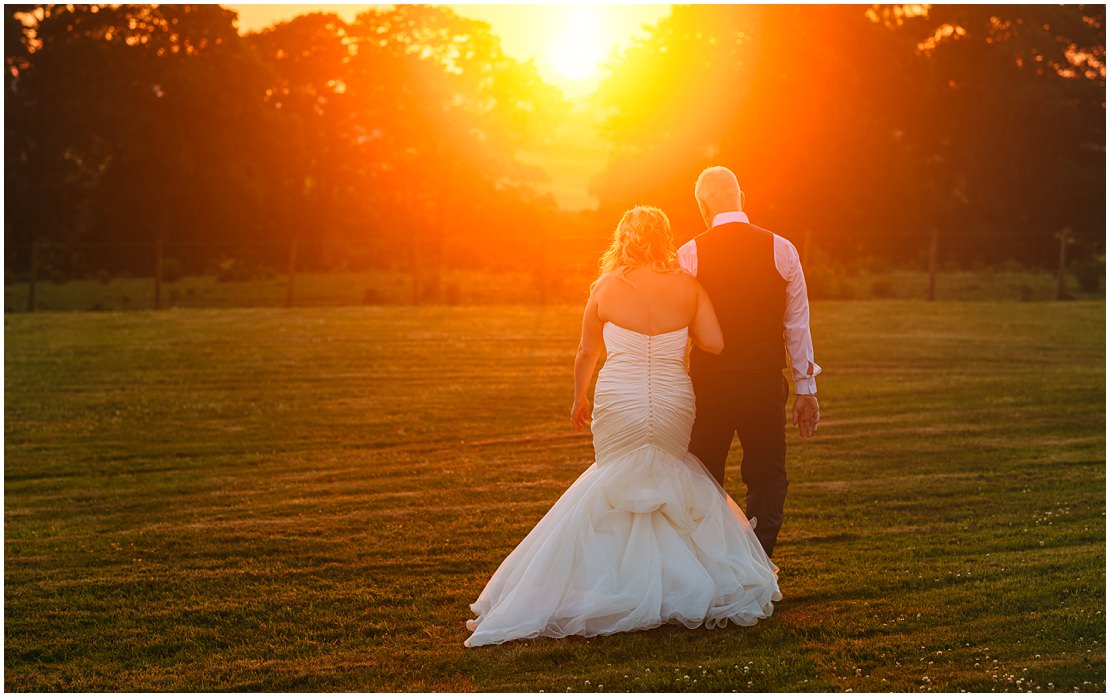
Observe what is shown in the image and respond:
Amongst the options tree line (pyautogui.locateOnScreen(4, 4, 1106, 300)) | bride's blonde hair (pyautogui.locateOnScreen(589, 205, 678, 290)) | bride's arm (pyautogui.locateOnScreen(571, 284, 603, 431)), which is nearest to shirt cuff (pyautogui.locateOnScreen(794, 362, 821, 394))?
bride's blonde hair (pyautogui.locateOnScreen(589, 205, 678, 290))

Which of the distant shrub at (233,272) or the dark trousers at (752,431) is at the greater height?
the distant shrub at (233,272)

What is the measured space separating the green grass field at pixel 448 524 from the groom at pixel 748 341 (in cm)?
79

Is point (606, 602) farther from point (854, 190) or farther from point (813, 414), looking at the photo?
point (854, 190)

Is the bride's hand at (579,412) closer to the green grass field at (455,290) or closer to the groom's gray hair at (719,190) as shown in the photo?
the groom's gray hair at (719,190)

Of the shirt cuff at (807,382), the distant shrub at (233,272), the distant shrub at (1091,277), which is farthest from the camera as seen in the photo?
the distant shrub at (233,272)

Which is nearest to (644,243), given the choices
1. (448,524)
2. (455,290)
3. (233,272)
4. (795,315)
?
(795,315)

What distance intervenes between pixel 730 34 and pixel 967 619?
35189 mm

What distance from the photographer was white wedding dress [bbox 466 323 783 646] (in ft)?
17.9

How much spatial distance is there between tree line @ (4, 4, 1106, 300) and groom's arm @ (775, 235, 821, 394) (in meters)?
26.5

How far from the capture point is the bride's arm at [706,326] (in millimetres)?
5727

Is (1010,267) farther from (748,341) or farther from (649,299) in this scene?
(649,299)

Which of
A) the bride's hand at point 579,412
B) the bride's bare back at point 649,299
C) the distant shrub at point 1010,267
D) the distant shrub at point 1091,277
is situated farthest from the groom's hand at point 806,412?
the distant shrub at point 1010,267

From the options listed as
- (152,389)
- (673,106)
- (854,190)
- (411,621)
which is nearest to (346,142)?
(673,106)

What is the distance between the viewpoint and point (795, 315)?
5.88 metres
